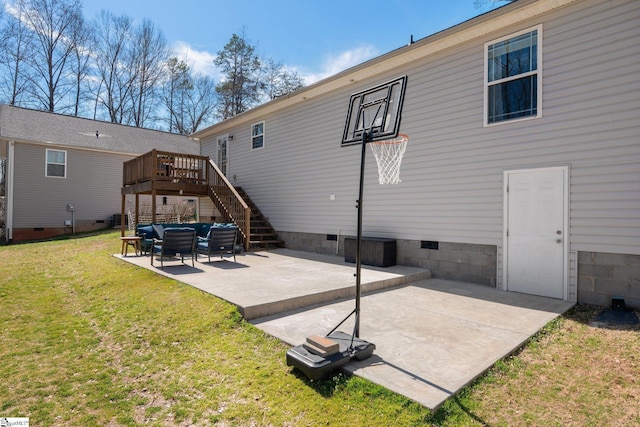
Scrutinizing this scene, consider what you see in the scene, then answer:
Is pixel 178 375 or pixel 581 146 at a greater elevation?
pixel 581 146

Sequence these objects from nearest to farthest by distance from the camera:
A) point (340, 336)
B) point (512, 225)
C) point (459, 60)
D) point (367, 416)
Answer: point (367, 416), point (340, 336), point (512, 225), point (459, 60)

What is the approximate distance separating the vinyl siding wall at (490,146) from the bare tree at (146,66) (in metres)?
20.7

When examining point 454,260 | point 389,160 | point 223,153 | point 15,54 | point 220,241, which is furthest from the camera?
point 15,54

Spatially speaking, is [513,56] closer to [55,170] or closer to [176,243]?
[176,243]

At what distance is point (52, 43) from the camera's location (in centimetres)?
2191

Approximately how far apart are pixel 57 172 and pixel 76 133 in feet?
7.94

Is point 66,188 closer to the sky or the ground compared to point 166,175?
closer to the ground

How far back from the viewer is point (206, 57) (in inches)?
952

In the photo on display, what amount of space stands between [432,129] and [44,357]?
7.24 m

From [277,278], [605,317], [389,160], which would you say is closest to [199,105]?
[389,160]

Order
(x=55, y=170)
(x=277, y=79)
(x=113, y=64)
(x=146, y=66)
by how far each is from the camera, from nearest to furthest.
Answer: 1. (x=55, y=170)
2. (x=277, y=79)
3. (x=113, y=64)
4. (x=146, y=66)

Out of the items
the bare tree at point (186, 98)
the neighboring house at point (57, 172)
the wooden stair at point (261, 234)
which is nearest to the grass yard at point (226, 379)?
the wooden stair at point (261, 234)

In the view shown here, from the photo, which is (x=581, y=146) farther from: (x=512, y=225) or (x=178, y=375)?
(x=178, y=375)

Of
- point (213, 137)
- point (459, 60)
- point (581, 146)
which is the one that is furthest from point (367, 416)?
point (213, 137)
